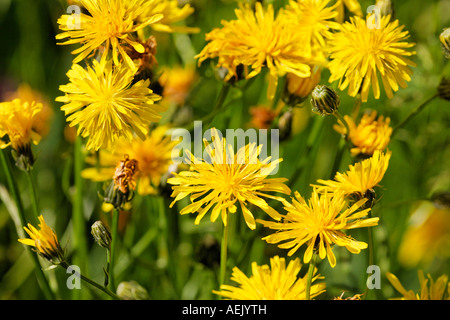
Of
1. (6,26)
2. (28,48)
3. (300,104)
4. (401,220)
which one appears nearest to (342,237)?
(300,104)

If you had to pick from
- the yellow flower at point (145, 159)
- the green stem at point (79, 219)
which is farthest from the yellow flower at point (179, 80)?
the green stem at point (79, 219)

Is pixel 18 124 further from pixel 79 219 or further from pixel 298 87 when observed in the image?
pixel 298 87

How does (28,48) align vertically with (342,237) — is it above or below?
above

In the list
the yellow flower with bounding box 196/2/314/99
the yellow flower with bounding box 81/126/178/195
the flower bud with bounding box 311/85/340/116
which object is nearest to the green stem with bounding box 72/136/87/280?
the yellow flower with bounding box 81/126/178/195

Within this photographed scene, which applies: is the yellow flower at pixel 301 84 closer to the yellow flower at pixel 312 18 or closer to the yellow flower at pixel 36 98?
the yellow flower at pixel 312 18
